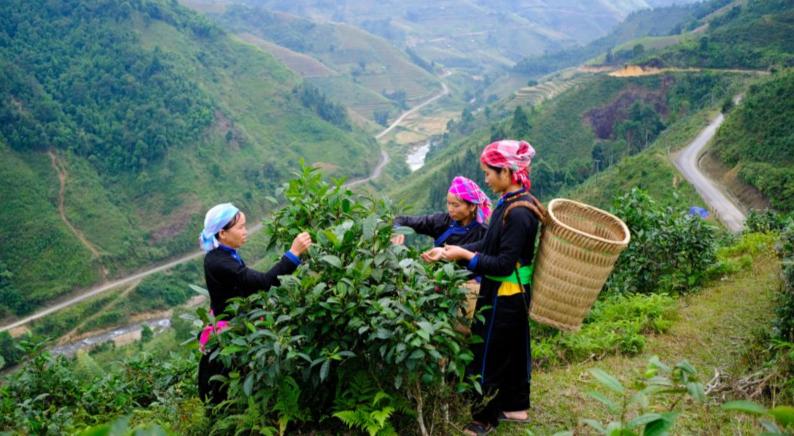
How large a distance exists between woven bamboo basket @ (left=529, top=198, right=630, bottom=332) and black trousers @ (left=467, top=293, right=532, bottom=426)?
0.45 ft

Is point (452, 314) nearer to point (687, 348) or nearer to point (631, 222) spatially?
→ point (687, 348)

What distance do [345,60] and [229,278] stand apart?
11600cm

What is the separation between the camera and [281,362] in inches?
104

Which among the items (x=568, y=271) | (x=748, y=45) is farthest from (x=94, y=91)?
(x=748, y=45)

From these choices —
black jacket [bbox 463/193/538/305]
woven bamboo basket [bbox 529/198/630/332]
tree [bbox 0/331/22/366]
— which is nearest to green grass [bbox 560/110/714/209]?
woven bamboo basket [bbox 529/198/630/332]

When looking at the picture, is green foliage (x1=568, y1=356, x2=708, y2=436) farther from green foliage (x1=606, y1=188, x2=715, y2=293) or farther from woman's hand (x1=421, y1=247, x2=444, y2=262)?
green foliage (x1=606, y1=188, x2=715, y2=293)

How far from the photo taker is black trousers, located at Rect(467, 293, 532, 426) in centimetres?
319

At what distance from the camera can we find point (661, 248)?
6098 mm

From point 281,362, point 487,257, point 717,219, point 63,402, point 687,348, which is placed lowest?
point 717,219

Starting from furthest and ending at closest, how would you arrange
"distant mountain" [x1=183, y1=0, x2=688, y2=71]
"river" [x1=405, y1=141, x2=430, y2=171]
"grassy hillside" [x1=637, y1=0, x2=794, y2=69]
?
"distant mountain" [x1=183, y1=0, x2=688, y2=71] < "river" [x1=405, y1=141, x2=430, y2=171] < "grassy hillside" [x1=637, y1=0, x2=794, y2=69]

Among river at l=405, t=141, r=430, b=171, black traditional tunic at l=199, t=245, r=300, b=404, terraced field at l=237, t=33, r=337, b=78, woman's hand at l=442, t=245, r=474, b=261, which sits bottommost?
river at l=405, t=141, r=430, b=171

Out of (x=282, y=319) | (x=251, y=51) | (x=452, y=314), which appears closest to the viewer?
(x=282, y=319)

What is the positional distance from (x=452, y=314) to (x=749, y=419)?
5.76 ft

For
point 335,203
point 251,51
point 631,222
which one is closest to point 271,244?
point 335,203
